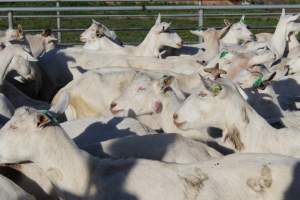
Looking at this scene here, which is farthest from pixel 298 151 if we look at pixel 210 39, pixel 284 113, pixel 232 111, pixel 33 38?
pixel 33 38

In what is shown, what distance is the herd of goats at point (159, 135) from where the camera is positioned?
4.63 meters

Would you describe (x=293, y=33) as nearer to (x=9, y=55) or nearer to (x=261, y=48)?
(x=261, y=48)

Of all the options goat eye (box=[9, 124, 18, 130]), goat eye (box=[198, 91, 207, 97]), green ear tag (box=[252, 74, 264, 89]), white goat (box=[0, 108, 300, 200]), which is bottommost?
white goat (box=[0, 108, 300, 200])

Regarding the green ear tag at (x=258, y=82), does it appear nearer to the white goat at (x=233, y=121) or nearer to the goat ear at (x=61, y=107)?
the white goat at (x=233, y=121)

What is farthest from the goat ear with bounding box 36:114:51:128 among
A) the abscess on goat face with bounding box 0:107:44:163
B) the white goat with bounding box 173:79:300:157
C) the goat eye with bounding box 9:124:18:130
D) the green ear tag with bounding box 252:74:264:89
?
the green ear tag with bounding box 252:74:264:89

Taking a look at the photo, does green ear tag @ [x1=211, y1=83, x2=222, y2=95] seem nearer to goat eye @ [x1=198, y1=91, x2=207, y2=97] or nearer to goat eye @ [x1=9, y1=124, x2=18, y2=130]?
goat eye @ [x1=198, y1=91, x2=207, y2=97]

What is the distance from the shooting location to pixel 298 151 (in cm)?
568

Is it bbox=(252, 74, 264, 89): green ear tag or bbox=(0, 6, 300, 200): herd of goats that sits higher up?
bbox=(252, 74, 264, 89): green ear tag

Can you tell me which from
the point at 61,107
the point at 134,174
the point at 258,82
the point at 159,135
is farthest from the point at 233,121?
the point at 61,107

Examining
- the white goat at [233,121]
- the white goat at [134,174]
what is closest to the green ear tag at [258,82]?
the white goat at [233,121]

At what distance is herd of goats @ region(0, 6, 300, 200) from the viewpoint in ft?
15.2

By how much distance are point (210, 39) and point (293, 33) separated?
4.00 feet

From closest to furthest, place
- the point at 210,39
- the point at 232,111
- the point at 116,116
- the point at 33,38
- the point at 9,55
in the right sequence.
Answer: the point at 232,111
the point at 116,116
the point at 9,55
the point at 210,39
the point at 33,38

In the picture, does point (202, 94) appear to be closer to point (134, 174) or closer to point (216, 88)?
point (216, 88)
